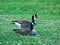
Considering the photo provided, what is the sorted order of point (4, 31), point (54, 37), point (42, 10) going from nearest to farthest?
point (54, 37) < point (4, 31) < point (42, 10)

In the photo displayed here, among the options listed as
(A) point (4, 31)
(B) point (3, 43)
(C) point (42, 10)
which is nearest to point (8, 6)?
(C) point (42, 10)

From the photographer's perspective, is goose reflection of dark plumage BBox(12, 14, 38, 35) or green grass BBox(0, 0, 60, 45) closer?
green grass BBox(0, 0, 60, 45)

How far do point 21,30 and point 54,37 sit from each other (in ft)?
4.74

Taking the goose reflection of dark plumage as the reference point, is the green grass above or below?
below

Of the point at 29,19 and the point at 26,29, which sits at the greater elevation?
the point at 26,29

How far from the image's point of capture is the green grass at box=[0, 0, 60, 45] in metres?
12.9

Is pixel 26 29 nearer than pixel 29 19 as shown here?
Yes

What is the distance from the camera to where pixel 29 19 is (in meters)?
21.6

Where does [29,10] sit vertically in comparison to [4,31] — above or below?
below

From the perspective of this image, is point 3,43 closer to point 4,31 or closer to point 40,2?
point 4,31

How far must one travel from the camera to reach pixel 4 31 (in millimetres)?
14945

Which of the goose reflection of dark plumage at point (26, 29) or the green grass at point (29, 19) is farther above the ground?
the goose reflection of dark plumage at point (26, 29)

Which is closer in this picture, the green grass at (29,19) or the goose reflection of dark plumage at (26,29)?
the green grass at (29,19)

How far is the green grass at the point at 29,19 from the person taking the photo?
42.2 ft
